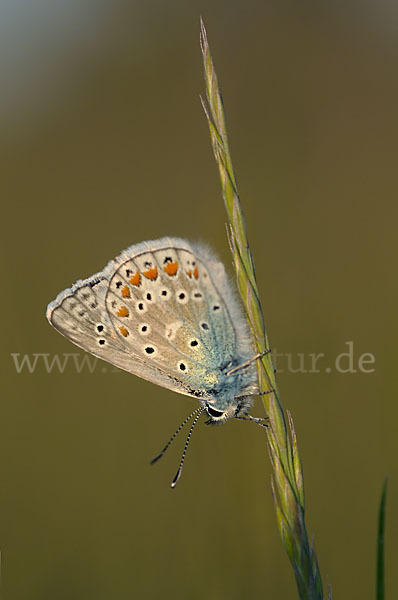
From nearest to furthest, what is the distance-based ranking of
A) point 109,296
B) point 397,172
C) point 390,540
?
point 109,296, point 390,540, point 397,172

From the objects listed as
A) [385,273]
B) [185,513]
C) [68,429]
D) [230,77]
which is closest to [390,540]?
[185,513]

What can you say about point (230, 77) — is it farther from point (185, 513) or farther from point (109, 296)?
point (185, 513)

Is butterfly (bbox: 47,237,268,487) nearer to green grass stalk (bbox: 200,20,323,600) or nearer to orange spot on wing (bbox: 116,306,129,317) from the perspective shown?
orange spot on wing (bbox: 116,306,129,317)

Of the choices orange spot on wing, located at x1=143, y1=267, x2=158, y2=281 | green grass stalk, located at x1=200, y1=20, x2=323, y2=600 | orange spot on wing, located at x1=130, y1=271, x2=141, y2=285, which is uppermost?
orange spot on wing, located at x1=143, y1=267, x2=158, y2=281

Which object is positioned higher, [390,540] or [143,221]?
[143,221]

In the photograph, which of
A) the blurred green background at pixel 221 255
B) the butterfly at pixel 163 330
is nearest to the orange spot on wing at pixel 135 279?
the butterfly at pixel 163 330

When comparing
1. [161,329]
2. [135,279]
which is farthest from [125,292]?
[161,329]

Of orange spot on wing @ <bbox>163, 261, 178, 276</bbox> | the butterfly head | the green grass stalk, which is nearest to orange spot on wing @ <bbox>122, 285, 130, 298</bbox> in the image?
orange spot on wing @ <bbox>163, 261, 178, 276</bbox>
